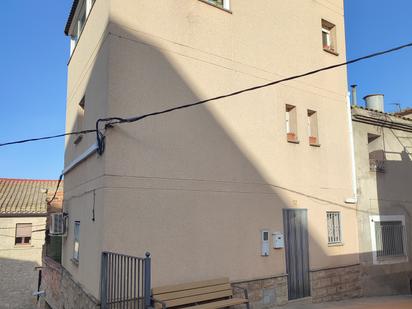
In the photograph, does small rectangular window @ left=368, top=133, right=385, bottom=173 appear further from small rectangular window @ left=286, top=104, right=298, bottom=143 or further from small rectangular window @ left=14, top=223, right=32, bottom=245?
small rectangular window @ left=14, top=223, right=32, bottom=245

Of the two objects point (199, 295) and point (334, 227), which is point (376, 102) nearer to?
point (334, 227)

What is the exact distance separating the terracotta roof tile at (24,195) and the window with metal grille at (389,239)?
733 inches

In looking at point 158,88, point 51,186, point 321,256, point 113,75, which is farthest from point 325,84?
point 51,186

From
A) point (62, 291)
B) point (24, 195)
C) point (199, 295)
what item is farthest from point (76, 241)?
point (24, 195)

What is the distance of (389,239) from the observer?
38.4ft

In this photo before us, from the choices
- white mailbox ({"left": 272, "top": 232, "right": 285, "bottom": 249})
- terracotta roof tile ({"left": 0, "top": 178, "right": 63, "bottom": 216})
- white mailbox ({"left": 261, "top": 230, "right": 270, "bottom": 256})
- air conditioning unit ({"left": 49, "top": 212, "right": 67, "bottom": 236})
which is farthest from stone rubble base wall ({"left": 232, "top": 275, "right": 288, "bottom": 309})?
terracotta roof tile ({"left": 0, "top": 178, "right": 63, "bottom": 216})

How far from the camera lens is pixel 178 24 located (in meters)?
8.09

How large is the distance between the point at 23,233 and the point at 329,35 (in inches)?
781

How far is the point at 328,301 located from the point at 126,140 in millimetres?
6777

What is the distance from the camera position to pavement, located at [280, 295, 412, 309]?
8.81 metres

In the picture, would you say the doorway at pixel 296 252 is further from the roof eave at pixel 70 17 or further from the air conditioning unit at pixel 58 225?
the roof eave at pixel 70 17

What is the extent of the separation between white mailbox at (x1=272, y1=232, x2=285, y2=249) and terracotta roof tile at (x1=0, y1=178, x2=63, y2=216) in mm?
17803

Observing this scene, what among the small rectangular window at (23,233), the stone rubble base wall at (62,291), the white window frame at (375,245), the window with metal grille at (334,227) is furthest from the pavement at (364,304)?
the small rectangular window at (23,233)

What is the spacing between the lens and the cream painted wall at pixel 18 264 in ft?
68.3
